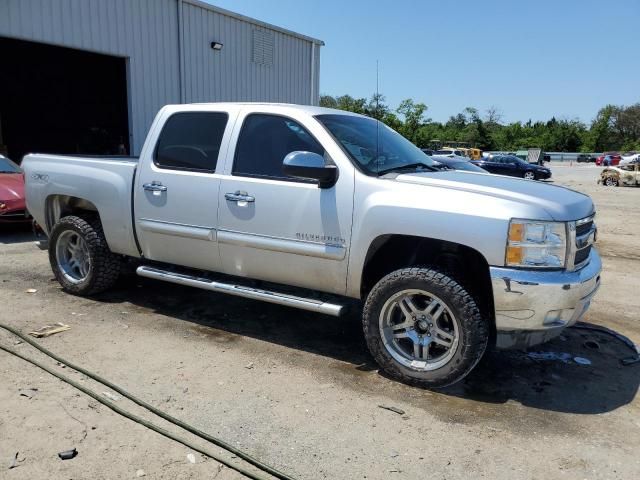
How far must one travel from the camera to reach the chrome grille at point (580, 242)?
3.45m

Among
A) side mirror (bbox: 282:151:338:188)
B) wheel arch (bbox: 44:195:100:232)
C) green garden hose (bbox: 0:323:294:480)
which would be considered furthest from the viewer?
wheel arch (bbox: 44:195:100:232)

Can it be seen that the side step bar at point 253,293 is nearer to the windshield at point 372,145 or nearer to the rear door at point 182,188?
the rear door at point 182,188

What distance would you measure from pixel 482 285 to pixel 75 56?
56.0 feet

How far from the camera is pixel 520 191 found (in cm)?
366

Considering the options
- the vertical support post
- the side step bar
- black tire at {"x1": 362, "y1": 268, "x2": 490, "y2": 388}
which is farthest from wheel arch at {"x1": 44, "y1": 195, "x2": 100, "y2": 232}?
the vertical support post

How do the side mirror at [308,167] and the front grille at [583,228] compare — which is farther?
the side mirror at [308,167]

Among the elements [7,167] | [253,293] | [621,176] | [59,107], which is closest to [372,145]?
[253,293]

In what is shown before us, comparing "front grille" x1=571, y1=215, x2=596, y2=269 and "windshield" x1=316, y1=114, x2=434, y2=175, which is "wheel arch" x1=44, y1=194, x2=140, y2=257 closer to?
"windshield" x1=316, y1=114, x2=434, y2=175

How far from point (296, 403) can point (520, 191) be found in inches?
81.2

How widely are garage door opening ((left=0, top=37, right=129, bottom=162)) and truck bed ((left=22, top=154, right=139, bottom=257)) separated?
13953 mm

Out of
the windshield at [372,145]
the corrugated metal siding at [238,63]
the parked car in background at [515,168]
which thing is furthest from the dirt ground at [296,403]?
the parked car in background at [515,168]

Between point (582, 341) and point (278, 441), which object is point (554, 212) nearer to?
point (582, 341)

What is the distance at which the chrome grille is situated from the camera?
345cm

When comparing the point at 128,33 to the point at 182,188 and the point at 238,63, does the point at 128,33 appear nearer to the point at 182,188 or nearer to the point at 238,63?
the point at 238,63
